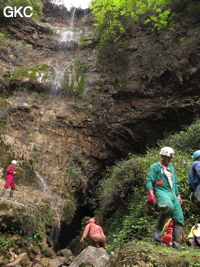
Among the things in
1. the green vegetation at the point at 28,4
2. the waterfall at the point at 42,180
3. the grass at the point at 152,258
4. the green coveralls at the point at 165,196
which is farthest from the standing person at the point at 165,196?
the green vegetation at the point at 28,4

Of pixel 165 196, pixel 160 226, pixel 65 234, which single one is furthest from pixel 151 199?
pixel 65 234

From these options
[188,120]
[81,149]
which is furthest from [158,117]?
[81,149]

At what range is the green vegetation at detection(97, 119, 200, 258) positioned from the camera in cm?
489

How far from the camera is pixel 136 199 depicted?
20.7ft

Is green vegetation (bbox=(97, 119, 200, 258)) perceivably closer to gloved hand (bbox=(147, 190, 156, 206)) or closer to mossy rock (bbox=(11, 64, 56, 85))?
gloved hand (bbox=(147, 190, 156, 206))

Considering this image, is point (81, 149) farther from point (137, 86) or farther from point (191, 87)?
point (191, 87)

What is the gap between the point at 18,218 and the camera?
20.7ft

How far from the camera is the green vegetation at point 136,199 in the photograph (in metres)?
4.89

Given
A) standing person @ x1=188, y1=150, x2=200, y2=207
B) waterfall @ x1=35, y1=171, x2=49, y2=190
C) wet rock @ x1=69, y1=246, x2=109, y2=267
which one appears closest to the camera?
wet rock @ x1=69, y1=246, x2=109, y2=267

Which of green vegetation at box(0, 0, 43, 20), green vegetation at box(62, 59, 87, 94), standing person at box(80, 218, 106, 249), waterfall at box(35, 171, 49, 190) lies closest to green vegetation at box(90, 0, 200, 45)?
green vegetation at box(62, 59, 87, 94)

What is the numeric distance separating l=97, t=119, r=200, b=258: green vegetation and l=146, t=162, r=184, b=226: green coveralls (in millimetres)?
1099

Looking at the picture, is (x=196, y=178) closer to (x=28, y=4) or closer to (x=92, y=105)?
(x=92, y=105)

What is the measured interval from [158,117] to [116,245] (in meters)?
8.44

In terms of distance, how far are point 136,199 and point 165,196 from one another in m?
3.20
